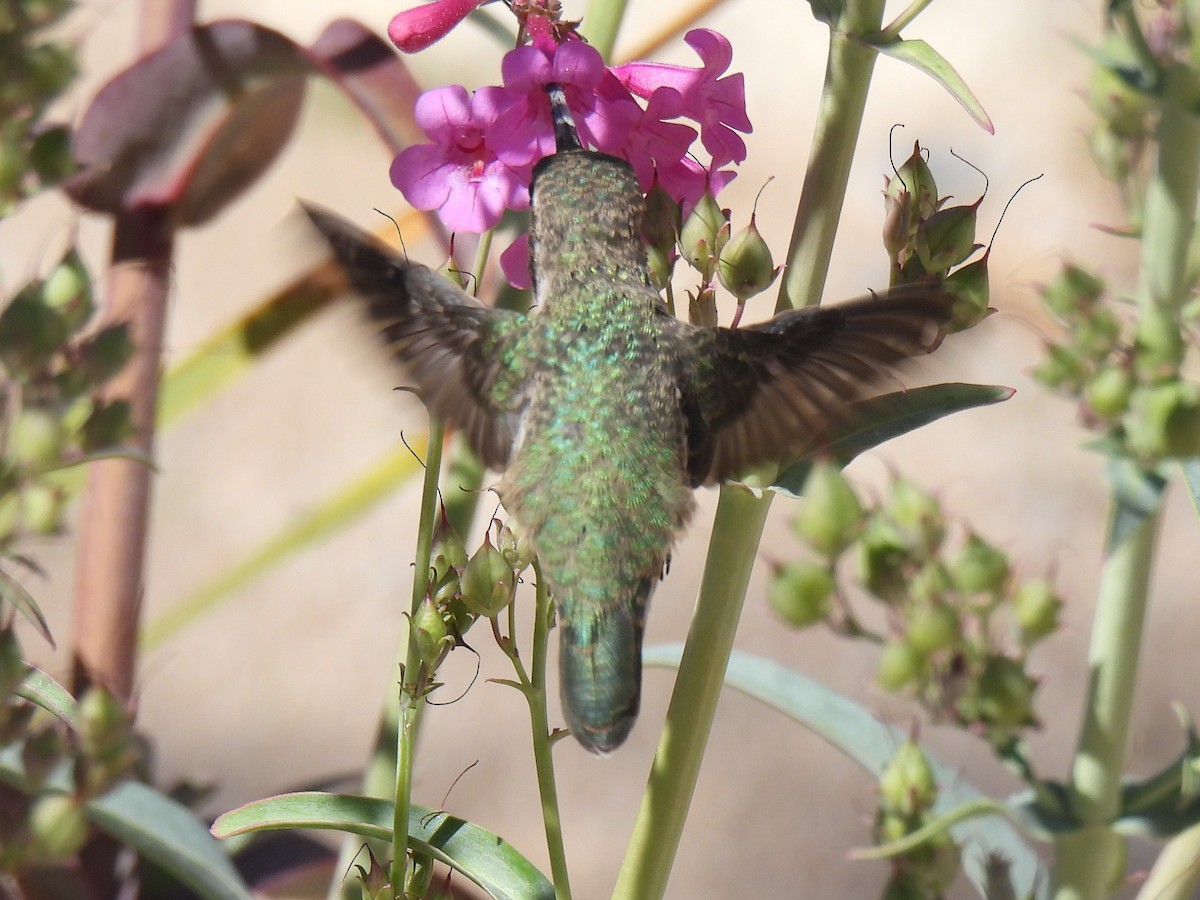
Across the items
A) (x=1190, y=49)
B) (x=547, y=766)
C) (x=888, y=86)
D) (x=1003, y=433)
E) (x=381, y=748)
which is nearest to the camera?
(x=547, y=766)

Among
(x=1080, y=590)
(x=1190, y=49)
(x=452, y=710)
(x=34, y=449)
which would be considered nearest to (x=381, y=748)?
(x=34, y=449)

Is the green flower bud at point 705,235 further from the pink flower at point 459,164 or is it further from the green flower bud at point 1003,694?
the green flower bud at point 1003,694

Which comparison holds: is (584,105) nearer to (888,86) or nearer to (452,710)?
(452,710)

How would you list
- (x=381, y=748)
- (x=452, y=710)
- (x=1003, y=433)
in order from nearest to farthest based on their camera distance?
1. (x=381, y=748)
2. (x=452, y=710)
3. (x=1003, y=433)

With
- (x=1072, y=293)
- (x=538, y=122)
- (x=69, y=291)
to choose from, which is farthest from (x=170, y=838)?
(x=1072, y=293)

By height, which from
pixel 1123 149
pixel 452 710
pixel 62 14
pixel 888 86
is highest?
pixel 888 86

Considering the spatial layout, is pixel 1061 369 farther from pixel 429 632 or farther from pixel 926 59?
pixel 429 632

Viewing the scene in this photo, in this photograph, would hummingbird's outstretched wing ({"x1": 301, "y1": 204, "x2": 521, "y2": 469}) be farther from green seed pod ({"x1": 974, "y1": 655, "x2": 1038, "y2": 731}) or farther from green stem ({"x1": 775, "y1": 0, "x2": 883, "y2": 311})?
green seed pod ({"x1": 974, "y1": 655, "x2": 1038, "y2": 731})
